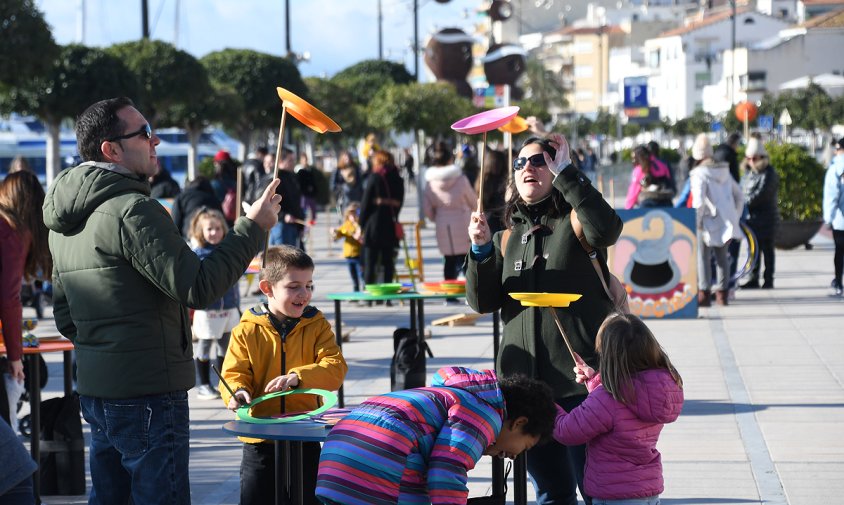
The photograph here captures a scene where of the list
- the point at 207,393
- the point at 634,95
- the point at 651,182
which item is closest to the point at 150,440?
the point at 207,393

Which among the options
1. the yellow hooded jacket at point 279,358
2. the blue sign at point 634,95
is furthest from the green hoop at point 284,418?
the blue sign at point 634,95

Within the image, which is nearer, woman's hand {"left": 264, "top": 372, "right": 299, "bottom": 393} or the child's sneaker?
woman's hand {"left": 264, "top": 372, "right": 299, "bottom": 393}

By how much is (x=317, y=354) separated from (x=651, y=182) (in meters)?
9.49

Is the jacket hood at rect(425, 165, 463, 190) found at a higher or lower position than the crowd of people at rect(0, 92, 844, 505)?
higher

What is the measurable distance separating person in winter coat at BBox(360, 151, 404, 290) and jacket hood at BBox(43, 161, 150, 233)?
32.9ft

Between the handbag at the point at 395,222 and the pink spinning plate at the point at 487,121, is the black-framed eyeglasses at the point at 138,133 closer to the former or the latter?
the pink spinning plate at the point at 487,121

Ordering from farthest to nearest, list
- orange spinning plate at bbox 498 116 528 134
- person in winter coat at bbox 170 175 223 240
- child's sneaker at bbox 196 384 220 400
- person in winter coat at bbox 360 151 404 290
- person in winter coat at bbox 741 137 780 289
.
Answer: person in winter coat at bbox 741 137 780 289 → person in winter coat at bbox 360 151 404 290 → person in winter coat at bbox 170 175 223 240 → child's sneaker at bbox 196 384 220 400 → orange spinning plate at bbox 498 116 528 134

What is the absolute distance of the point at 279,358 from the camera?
5.25 m

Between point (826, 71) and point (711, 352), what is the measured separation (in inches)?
3885

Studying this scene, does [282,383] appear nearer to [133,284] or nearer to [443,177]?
[133,284]

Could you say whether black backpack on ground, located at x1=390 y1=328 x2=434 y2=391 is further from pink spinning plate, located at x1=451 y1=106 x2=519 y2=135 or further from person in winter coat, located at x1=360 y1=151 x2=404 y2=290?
person in winter coat, located at x1=360 y1=151 x2=404 y2=290

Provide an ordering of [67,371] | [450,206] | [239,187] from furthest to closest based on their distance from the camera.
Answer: [450,206] → [239,187] → [67,371]

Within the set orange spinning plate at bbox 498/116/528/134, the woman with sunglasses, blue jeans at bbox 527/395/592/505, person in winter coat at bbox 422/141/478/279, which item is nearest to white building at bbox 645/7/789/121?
person in winter coat at bbox 422/141/478/279

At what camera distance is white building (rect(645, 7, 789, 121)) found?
380 feet
